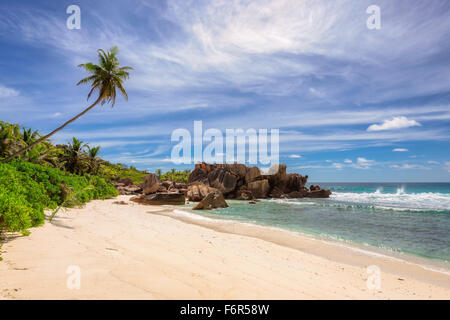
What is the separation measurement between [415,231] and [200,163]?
47.5 metres

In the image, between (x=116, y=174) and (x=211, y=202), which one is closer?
(x=211, y=202)

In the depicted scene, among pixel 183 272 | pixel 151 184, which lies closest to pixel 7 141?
pixel 151 184

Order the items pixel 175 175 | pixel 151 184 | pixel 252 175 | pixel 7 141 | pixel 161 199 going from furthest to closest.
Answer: pixel 175 175 → pixel 252 175 → pixel 151 184 → pixel 161 199 → pixel 7 141

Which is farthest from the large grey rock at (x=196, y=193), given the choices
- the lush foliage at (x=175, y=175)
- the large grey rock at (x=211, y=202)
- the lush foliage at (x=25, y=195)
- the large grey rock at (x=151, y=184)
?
the lush foliage at (x=175, y=175)

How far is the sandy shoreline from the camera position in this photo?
3.81m

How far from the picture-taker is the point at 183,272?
4.99m

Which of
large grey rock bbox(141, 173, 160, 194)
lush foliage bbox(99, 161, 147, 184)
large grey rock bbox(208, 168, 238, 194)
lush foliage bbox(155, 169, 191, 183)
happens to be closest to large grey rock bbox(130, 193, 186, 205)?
large grey rock bbox(141, 173, 160, 194)

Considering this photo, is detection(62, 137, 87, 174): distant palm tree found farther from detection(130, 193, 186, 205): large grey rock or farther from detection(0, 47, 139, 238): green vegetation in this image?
detection(130, 193, 186, 205): large grey rock

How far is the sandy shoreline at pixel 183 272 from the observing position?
381cm

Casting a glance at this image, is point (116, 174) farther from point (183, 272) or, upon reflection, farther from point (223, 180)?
point (183, 272)

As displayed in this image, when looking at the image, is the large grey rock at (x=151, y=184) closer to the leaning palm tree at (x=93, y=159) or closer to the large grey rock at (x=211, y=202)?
the leaning palm tree at (x=93, y=159)
